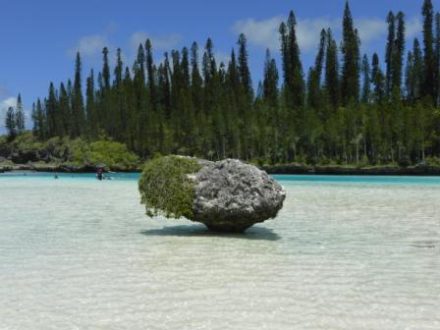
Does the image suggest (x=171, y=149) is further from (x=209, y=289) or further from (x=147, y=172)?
(x=209, y=289)

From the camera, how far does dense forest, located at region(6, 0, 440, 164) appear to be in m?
78.1

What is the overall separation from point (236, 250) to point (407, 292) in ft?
14.7

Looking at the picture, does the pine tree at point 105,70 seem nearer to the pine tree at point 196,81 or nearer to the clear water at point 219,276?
the pine tree at point 196,81

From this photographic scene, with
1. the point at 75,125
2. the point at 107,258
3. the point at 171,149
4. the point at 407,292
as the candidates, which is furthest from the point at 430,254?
the point at 75,125

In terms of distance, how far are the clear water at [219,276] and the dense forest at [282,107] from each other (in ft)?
207

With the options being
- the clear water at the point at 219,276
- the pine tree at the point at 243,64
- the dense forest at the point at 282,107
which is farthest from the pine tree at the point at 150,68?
the clear water at the point at 219,276

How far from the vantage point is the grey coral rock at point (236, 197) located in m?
Answer: 13.9

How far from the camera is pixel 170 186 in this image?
14555 millimetres

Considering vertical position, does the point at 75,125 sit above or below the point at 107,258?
above

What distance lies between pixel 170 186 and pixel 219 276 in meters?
5.83

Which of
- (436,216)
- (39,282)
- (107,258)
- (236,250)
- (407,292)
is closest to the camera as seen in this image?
(407,292)

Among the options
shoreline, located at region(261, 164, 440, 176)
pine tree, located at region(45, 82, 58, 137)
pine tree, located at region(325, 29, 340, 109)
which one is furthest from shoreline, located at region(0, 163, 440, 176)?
pine tree, located at region(45, 82, 58, 137)

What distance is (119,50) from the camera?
133625 mm

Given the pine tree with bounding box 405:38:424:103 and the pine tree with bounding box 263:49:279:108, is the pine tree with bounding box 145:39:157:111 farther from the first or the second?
the pine tree with bounding box 405:38:424:103
